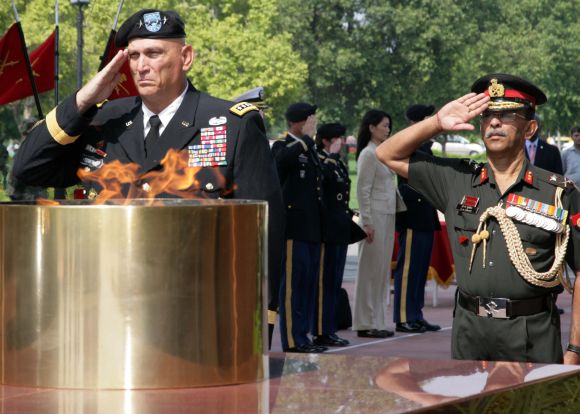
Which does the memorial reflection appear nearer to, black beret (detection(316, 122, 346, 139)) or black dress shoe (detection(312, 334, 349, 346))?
black dress shoe (detection(312, 334, 349, 346))

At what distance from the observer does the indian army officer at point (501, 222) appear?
493cm

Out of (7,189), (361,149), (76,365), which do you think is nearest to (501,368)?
(76,365)

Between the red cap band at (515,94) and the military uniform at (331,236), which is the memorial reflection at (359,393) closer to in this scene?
the red cap band at (515,94)

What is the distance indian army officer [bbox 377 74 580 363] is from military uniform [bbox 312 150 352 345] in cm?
597

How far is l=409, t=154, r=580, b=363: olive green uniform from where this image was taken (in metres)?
4.94

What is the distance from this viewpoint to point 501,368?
306 centimetres

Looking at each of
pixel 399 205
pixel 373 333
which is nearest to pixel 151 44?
pixel 373 333

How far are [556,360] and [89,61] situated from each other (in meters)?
40.2

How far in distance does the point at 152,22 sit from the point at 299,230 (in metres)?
7.09

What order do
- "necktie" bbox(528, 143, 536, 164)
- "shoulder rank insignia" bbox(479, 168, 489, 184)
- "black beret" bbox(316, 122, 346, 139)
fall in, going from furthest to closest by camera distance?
"necktie" bbox(528, 143, 536, 164), "black beret" bbox(316, 122, 346, 139), "shoulder rank insignia" bbox(479, 168, 489, 184)

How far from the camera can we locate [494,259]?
16.4 feet

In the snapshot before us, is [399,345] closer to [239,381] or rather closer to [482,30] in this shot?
[239,381]

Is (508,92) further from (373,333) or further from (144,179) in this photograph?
(373,333)

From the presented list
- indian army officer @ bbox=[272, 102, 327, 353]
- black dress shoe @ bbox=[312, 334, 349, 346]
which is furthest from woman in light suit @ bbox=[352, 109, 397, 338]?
indian army officer @ bbox=[272, 102, 327, 353]
